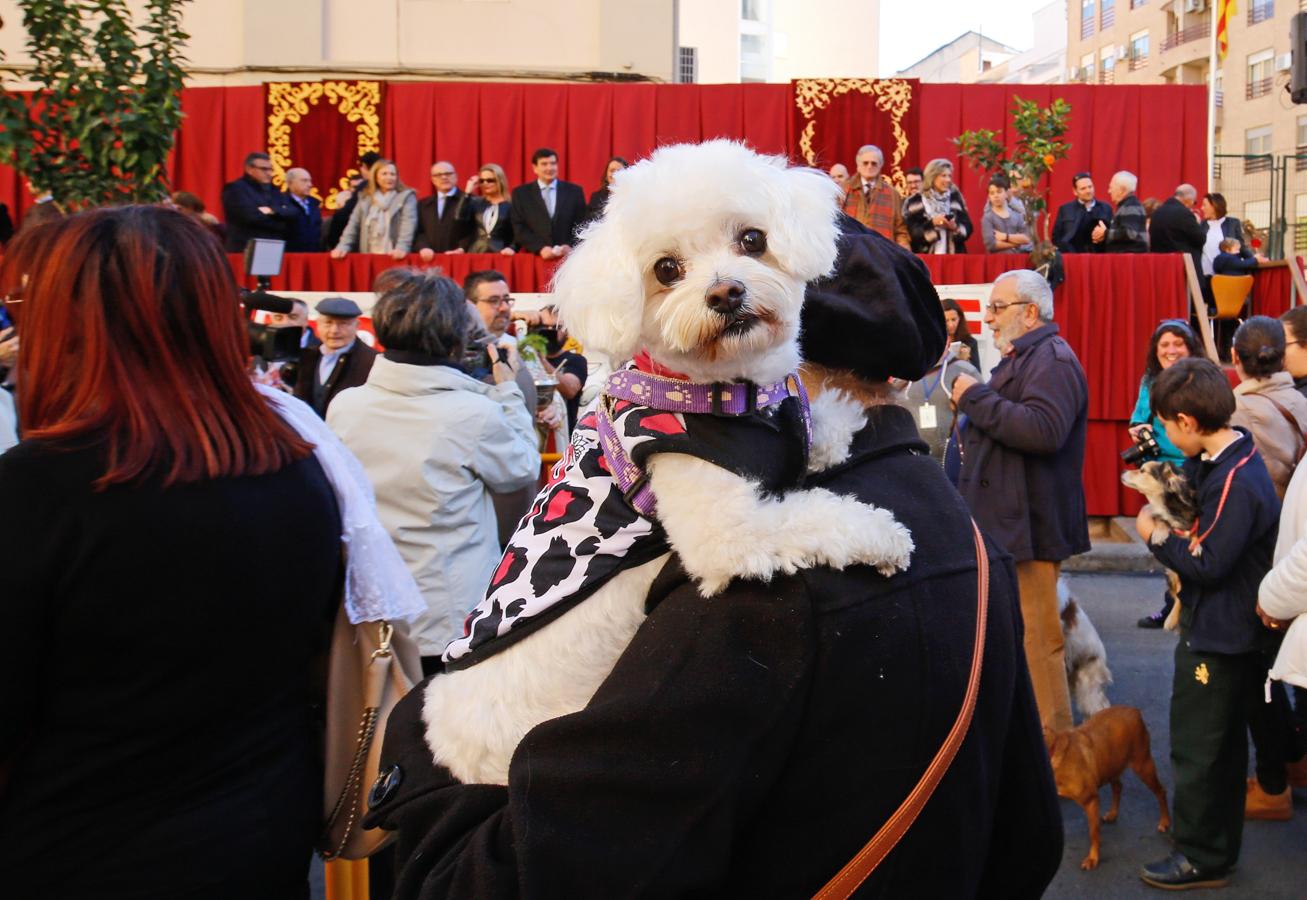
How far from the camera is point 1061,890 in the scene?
4.14 m

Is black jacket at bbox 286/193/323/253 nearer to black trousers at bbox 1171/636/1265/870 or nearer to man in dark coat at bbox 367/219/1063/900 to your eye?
black trousers at bbox 1171/636/1265/870

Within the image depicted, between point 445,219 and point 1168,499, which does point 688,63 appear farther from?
point 1168,499

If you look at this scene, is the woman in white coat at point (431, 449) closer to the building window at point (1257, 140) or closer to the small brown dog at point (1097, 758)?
the small brown dog at point (1097, 758)

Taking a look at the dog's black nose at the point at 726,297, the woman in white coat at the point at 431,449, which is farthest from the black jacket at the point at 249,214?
the dog's black nose at the point at 726,297

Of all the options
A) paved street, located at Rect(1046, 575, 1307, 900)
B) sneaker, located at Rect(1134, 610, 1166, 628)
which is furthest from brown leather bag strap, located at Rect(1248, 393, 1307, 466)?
sneaker, located at Rect(1134, 610, 1166, 628)

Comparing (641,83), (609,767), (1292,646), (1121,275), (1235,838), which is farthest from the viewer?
(641,83)

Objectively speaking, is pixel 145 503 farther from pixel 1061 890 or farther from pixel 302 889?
pixel 1061 890

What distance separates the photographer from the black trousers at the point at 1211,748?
3961 millimetres

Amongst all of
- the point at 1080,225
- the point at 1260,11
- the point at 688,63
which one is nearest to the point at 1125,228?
the point at 1080,225

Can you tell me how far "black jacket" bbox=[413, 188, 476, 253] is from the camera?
11586mm

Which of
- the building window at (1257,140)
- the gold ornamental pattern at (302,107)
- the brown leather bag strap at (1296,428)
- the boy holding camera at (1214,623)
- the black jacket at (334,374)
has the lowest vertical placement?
the boy holding camera at (1214,623)

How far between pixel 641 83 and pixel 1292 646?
13131 mm

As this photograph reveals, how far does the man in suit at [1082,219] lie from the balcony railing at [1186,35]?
42190 mm

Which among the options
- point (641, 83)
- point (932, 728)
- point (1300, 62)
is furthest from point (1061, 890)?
point (641, 83)
